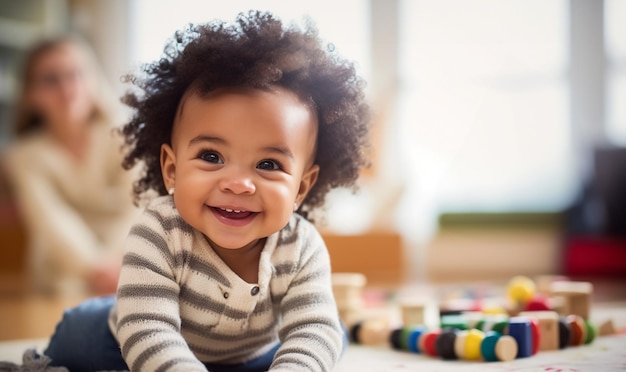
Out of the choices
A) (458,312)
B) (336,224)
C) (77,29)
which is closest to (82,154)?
(336,224)

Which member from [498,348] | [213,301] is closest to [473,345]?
[498,348]

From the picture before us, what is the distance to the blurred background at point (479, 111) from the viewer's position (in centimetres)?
358

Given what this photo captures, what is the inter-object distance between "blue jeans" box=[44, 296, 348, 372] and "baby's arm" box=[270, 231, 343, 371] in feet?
0.49

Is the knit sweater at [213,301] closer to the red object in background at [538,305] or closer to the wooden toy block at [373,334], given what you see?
the wooden toy block at [373,334]

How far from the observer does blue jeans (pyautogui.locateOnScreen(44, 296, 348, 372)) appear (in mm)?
1016

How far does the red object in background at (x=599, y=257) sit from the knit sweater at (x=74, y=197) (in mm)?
1987

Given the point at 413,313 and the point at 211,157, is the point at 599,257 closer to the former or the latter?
the point at 413,313

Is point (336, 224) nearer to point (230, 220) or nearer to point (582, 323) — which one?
point (582, 323)

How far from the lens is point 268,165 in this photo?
855 mm

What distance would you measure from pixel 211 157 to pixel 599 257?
9.22ft

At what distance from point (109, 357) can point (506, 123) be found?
301cm

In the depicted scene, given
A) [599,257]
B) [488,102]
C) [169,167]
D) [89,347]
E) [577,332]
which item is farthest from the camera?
[488,102]

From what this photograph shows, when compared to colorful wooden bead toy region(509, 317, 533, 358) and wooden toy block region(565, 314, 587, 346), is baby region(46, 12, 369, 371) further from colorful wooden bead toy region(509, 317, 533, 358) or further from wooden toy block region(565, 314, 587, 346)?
wooden toy block region(565, 314, 587, 346)

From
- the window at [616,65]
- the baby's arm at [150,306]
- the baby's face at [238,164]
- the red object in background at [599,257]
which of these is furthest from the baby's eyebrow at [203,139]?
the window at [616,65]
